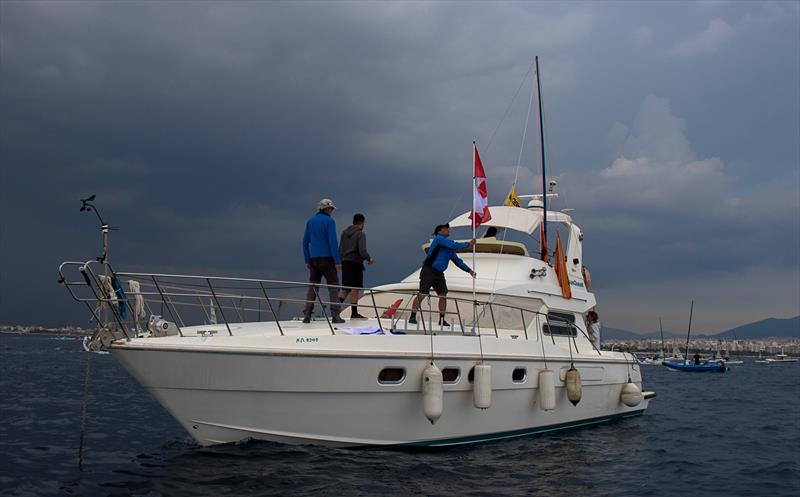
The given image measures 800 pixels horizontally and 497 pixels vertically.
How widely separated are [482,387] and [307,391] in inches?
99.1

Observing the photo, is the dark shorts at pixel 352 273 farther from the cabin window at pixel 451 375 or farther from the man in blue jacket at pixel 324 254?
the cabin window at pixel 451 375

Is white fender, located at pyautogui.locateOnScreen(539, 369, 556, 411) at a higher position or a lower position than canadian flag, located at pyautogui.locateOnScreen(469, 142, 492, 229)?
lower

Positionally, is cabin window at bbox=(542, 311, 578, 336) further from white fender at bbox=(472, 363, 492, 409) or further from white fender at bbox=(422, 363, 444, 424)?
white fender at bbox=(422, 363, 444, 424)

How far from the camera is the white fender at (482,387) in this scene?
880 cm

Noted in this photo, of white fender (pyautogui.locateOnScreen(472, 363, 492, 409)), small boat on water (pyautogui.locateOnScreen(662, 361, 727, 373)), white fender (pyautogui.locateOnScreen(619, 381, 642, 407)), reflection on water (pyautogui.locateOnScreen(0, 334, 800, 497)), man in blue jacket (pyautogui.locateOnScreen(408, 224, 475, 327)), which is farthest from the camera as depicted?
small boat on water (pyautogui.locateOnScreen(662, 361, 727, 373))

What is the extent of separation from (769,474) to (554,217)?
6999 mm

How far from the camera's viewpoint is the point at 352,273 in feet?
32.1

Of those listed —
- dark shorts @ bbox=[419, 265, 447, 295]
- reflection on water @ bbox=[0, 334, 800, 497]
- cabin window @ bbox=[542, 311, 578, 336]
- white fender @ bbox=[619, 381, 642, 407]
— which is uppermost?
dark shorts @ bbox=[419, 265, 447, 295]

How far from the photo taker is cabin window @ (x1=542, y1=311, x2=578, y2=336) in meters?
11.5

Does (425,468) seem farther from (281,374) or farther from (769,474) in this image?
(769,474)

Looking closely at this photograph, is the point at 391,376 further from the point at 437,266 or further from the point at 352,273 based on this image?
the point at 437,266

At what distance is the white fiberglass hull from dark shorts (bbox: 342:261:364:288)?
1.71 meters

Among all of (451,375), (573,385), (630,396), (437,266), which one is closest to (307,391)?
(451,375)

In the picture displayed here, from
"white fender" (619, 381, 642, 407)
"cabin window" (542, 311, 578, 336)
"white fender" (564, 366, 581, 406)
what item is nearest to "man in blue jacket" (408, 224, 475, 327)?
"cabin window" (542, 311, 578, 336)
